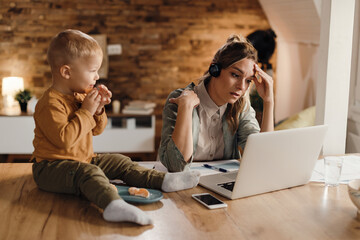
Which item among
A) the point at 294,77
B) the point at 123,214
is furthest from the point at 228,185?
the point at 294,77

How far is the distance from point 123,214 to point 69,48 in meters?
0.55

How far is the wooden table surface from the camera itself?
1069mm

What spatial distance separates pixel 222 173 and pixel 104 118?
0.47m

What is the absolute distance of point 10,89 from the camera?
4.46 m

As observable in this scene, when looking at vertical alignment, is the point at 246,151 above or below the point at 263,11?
below

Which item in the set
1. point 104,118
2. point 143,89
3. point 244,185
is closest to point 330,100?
point 244,185

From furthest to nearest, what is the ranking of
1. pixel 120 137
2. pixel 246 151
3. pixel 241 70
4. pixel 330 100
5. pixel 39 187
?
pixel 120 137 < pixel 330 100 < pixel 241 70 < pixel 39 187 < pixel 246 151

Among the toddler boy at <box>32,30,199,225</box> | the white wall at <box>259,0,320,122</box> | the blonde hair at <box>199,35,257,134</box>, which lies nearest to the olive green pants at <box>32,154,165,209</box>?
the toddler boy at <box>32,30,199,225</box>

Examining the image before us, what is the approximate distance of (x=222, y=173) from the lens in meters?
1.56

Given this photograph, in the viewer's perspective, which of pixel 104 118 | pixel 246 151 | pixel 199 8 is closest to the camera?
pixel 246 151

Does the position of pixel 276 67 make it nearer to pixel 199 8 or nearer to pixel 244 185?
pixel 199 8

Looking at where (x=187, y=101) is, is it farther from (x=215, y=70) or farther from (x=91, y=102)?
(x=91, y=102)

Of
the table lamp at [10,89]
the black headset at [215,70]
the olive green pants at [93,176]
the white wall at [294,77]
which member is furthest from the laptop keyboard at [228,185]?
the table lamp at [10,89]

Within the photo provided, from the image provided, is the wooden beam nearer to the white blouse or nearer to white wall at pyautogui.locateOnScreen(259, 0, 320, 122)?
the white blouse
